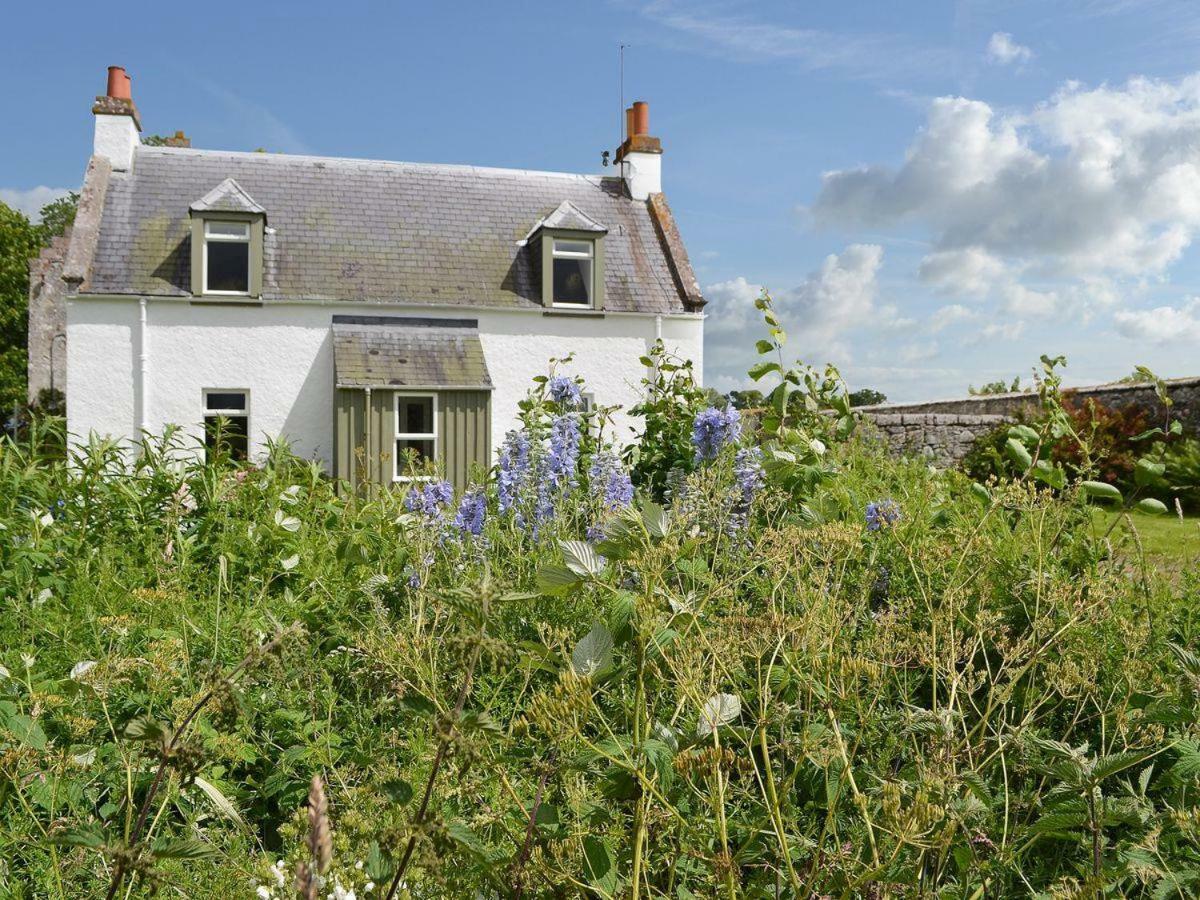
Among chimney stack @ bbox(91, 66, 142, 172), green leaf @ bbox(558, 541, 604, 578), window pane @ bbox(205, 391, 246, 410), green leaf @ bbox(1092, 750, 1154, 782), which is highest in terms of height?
chimney stack @ bbox(91, 66, 142, 172)

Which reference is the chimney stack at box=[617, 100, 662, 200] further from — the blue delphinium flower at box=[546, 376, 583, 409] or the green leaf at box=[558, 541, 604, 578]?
the green leaf at box=[558, 541, 604, 578]

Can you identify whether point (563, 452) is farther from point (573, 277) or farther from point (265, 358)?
point (573, 277)

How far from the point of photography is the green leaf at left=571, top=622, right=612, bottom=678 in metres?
1.67

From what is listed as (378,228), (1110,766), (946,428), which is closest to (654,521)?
(1110,766)

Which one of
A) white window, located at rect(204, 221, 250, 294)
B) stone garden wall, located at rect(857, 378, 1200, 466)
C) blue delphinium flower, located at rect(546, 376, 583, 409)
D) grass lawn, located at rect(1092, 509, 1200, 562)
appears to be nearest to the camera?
blue delphinium flower, located at rect(546, 376, 583, 409)

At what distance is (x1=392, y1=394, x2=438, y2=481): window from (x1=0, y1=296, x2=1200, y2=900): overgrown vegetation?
11.7 metres

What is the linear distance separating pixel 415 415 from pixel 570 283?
3970mm

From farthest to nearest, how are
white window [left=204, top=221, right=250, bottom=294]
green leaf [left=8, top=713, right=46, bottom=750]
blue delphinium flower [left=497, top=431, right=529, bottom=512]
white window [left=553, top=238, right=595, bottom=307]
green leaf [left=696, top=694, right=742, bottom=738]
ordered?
white window [left=553, top=238, right=595, bottom=307], white window [left=204, top=221, right=250, bottom=294], blue delphinium flower [left=497, top=431, right=529, bottom=512], green leaf [left=8, top=713, right=46, bottom=750], green leaf [left=696, top=694, right=742, bottom=738]

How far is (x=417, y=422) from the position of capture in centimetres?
1686

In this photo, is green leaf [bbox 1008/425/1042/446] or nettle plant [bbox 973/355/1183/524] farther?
green leaf [bbox 1008/425/1042/446]

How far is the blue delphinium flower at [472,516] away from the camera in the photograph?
3.66m

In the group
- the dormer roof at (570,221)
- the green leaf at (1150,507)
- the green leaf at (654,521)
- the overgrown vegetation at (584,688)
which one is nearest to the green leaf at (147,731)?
the overgrown vegetation at (584,688)

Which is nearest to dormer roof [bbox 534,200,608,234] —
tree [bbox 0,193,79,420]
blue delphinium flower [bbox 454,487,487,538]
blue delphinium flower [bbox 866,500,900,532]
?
blue delphinium flower [bbox 454,487,487,538]

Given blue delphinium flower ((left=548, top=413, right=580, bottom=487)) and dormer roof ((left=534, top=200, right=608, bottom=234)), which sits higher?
dormer roof ((left=534, top=200, right=608, bottom=234))
